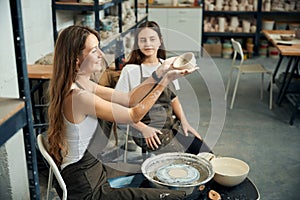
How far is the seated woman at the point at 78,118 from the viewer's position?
1.68m

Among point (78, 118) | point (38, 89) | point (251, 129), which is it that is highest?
point (78, 118)

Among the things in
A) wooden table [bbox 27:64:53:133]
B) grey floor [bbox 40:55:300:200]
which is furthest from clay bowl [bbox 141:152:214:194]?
wooden table [bbox 27:64:53:133]

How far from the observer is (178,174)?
1.69 metres

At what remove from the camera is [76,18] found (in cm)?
395

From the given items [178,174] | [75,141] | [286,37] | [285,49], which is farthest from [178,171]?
[286,37]

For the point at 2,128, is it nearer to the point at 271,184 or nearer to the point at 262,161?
the point at 271,184

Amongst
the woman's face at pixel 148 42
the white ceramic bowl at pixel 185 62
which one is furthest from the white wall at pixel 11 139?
the white ceramic bowl at pixel 185 62

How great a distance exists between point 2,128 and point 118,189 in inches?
29.0

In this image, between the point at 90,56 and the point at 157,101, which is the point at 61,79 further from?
the point at 157,101

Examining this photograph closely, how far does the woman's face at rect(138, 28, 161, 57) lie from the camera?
243cm

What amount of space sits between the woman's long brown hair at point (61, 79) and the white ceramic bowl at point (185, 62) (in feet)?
1.47

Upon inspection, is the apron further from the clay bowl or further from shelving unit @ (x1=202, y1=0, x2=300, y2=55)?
shelving unit @ (x1=202, y1=0, x2=300, y2=55)

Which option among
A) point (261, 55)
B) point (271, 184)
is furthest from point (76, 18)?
point (261, 55)

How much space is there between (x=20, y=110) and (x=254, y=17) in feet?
18.7
